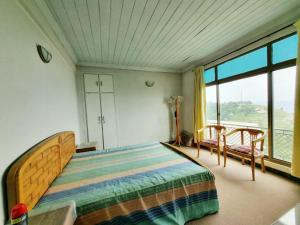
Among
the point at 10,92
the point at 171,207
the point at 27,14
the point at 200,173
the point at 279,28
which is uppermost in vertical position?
the point at 279,28

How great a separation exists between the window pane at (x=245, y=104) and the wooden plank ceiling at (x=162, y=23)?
3.01 ft

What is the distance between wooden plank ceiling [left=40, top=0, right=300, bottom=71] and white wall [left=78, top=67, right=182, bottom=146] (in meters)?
1.01

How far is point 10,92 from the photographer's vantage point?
1.09 m

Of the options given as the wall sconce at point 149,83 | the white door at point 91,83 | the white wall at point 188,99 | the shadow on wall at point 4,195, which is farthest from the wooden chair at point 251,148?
the white door at point 91,83

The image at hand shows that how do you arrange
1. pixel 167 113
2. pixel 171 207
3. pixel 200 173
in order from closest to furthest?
pixel 171 207 < pixel 200 173 < pixel 167 113

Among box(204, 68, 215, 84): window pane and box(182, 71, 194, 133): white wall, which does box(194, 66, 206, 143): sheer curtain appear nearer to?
box(204, 68, 215, 84): window pane

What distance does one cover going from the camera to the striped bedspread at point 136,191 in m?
1.15

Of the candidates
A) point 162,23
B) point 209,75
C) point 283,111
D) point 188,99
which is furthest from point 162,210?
point 188,99

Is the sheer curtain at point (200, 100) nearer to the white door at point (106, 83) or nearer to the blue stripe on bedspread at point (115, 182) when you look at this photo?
the blue stripe on bedspread at point (115, 182)

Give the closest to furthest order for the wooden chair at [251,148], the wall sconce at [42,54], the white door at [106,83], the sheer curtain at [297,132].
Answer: the wall sconce at [42,54], the sheer curtain at [297,132], the wooden chair at [251,148], the white door at [106,83]

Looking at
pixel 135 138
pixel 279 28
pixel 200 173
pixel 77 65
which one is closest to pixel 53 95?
pixel 77 65

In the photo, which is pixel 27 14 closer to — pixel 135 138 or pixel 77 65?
pixel 77 65

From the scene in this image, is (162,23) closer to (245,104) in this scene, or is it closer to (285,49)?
(285,49)

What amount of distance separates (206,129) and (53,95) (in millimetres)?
3616
